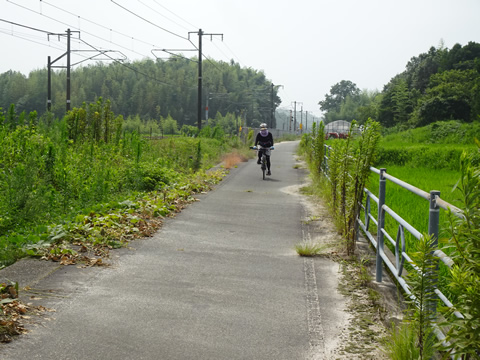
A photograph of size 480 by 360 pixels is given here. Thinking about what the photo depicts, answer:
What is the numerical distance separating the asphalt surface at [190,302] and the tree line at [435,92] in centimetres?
3072

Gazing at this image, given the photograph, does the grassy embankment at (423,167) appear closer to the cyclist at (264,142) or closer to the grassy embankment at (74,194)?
the cyclist at (264,142)

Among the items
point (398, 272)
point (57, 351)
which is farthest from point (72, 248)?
point (398, 272)

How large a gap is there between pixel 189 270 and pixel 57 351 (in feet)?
9.00

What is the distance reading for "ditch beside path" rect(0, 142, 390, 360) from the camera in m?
4.55

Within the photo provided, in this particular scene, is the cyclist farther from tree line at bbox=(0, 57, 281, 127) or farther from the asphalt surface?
tree line at bbox=(0, 57, 281, 127)

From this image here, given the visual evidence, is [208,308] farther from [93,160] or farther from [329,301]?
[93,160]

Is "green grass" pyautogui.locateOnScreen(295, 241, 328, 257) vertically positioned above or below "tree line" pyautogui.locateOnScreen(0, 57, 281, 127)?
below

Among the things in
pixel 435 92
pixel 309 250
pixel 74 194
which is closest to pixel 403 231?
pixel 309 250

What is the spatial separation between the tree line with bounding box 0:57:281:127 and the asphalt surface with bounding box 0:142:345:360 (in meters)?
82.1

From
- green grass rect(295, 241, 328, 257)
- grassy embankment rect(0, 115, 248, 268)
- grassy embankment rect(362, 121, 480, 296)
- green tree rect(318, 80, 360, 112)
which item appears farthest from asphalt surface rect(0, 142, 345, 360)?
green tree rect(318, 80, 360, 112)

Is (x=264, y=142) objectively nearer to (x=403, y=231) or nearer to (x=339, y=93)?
(x=403, y=231)

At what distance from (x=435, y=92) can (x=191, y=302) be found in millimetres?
51285

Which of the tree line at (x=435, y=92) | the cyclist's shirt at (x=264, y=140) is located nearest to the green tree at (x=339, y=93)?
the tree line at (x=435, y=92)

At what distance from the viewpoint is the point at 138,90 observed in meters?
118
